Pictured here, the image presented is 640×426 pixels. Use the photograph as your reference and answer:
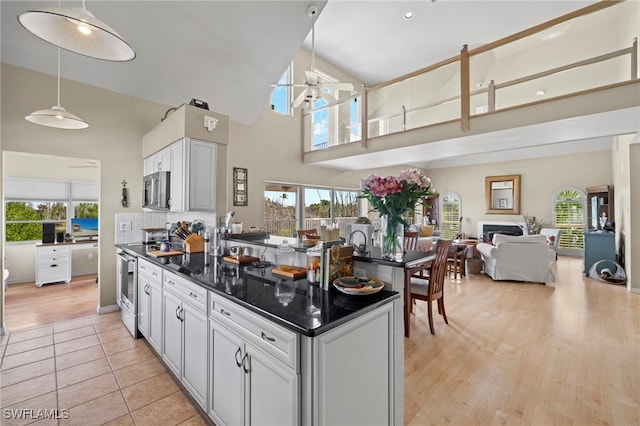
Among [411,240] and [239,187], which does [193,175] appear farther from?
[411,240]

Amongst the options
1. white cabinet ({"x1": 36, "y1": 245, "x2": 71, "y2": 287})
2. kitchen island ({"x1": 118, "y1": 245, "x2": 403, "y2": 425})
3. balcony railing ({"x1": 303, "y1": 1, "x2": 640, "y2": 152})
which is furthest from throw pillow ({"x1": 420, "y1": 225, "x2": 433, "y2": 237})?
white cabinet ({"x1": 36, "y1": 245, "x2": 71, "y2": 287})

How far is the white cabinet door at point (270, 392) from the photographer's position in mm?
1187

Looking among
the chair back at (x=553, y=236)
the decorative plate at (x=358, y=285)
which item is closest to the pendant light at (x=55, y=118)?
the decorative plate at (x=358, y=285)

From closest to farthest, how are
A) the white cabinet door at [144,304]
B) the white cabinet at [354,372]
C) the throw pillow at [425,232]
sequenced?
the white cabinet at [354,372], the white cabinet door at [144,304], the throw pillow at [425,232]

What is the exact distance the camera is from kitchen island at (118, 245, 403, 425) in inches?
46.5

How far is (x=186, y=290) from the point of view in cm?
201

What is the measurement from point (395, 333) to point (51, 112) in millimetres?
3341

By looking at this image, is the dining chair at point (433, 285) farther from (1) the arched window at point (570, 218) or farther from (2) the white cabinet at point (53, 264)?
(1) the arched window at point (570, 218)

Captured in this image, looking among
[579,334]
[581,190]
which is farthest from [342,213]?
[581,190]

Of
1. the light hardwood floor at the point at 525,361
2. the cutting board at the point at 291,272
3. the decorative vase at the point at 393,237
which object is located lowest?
the light hardwood floor at the point at 525,361

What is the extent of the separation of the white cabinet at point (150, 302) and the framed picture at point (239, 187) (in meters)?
2.90

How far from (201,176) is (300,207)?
4.02m

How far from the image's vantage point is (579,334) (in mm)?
3070

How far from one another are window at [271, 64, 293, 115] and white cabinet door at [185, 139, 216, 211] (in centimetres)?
368
